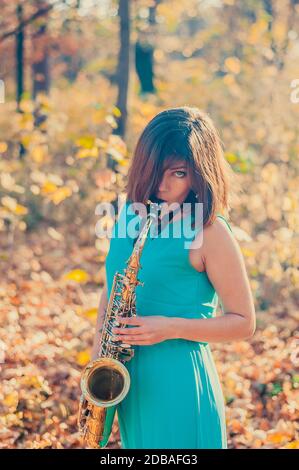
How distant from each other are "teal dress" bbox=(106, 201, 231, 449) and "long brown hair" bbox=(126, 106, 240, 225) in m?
0.15

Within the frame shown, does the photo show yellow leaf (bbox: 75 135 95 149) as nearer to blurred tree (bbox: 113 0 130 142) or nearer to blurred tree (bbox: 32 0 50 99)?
blurred tree (bbox: 113 0 130 142)

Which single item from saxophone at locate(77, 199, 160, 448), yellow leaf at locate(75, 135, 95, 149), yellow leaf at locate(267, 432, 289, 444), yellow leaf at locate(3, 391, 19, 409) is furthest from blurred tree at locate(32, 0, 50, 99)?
saxophone at locate(77, 199, 160, 448)

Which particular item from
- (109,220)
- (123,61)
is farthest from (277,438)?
(123,61)

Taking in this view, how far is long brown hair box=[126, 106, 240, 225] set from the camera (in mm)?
2381

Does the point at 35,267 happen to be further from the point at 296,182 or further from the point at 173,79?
the point at 173,79

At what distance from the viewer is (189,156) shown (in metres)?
2.38

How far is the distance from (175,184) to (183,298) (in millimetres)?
406

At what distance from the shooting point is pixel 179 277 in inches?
95.6

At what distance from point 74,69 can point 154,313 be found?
22.7 metres

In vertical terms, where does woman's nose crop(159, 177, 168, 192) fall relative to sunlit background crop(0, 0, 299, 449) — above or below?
below

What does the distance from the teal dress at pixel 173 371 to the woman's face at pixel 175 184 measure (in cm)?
10
